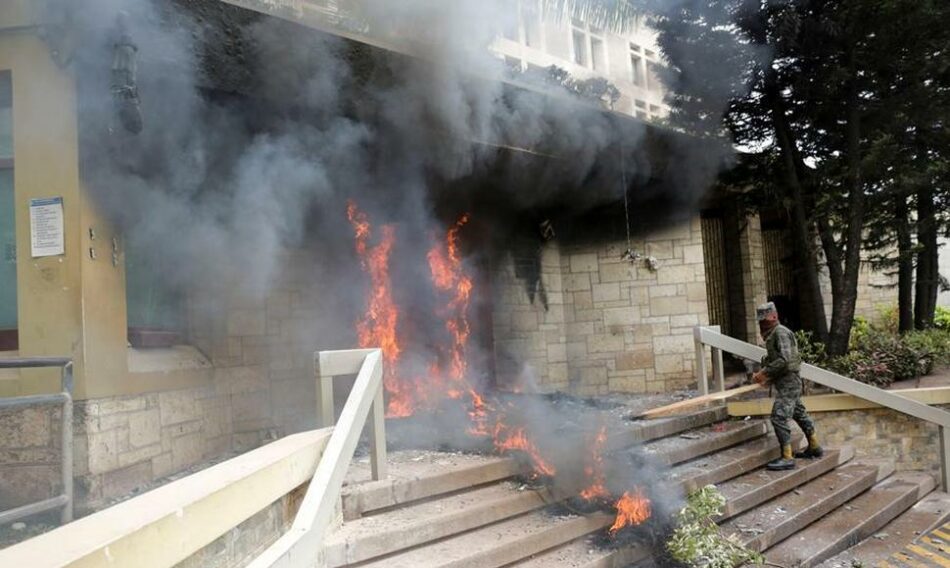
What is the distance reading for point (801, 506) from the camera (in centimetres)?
619

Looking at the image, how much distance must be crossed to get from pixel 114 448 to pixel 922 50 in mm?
10811

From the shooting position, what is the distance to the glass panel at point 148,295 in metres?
5.85

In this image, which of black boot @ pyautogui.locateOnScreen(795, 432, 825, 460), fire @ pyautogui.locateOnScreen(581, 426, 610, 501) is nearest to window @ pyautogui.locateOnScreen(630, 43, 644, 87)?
black boot @ pyautogui.locateOnScreen(795, 432, 825, 460)

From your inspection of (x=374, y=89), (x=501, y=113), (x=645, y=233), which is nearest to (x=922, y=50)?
(x=645, y=233)

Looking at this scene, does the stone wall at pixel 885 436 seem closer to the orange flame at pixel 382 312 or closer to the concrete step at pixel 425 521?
the concrete step at pixel 425 521

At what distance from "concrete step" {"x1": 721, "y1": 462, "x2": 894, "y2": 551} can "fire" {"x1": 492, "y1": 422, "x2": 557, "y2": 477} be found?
1.65m

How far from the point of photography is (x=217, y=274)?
6566 millimetres

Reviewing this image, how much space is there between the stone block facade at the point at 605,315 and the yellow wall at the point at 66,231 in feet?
19.3

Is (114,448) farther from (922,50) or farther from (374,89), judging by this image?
(922,50)

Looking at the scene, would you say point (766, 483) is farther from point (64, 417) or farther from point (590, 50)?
point (590, 50)

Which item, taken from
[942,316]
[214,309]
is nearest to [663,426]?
[214,309]

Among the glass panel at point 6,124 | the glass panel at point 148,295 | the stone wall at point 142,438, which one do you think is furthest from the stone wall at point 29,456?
the glass panel at point 6,124

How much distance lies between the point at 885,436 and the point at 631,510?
493cm

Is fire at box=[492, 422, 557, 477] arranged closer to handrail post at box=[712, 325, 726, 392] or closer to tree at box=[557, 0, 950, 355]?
handrail post at box=[712, 325, 726, 392]
